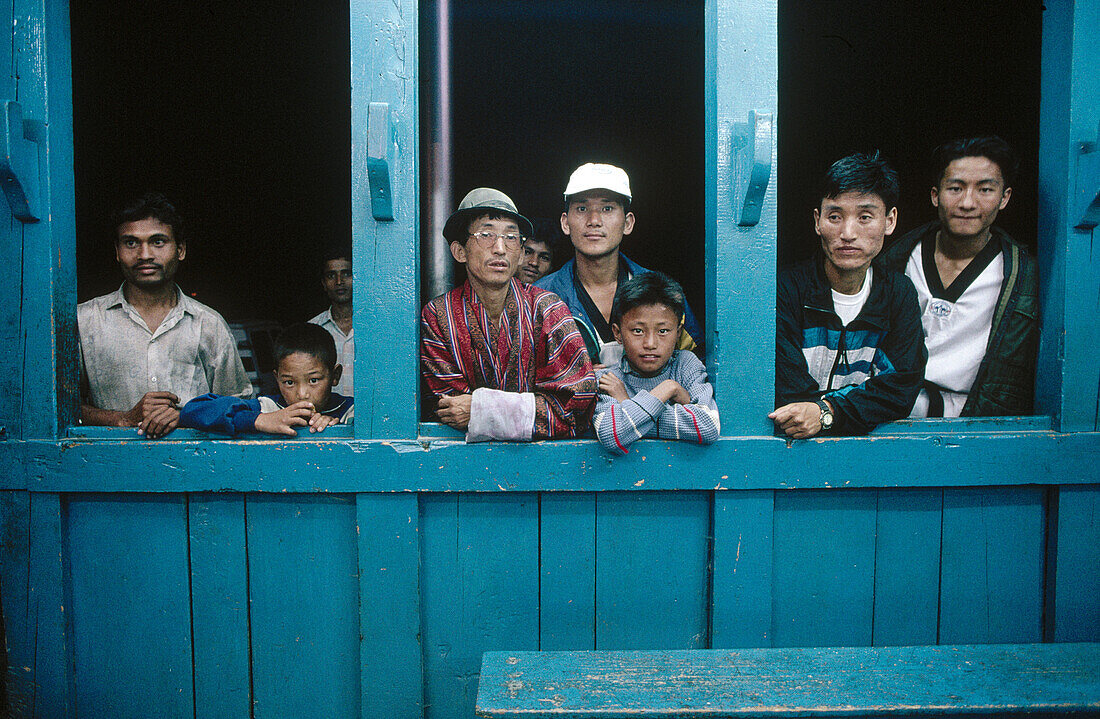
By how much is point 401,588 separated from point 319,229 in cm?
369

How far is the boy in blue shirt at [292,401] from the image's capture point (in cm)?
194

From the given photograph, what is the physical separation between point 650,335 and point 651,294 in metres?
0.14

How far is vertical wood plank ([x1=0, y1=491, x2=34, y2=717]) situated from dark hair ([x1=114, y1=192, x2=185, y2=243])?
1011 mm

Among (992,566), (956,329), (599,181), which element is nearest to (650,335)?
(599,181)

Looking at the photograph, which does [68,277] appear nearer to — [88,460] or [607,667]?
A: [88,460]

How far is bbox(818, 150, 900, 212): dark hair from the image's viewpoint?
205 cm

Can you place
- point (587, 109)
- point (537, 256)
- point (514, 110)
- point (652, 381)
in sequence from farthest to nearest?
point (587, 109) → point (514, 110) → point (537, 256) → point (652, 381)

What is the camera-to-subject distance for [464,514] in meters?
1.98

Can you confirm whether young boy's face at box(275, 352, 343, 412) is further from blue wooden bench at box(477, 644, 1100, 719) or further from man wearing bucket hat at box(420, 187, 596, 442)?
blue wooden bench at box(477, 644, 1100, 719)

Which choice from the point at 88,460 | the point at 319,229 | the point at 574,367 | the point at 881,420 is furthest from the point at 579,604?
the point at 319,229

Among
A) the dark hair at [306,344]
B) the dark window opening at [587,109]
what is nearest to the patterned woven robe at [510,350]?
the dark hair at [306,344]

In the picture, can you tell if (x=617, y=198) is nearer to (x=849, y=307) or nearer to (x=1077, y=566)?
(x=849, y=307)

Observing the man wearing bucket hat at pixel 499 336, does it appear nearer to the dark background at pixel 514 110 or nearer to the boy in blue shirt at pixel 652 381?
the boy in blue shirt at pixel 652 381

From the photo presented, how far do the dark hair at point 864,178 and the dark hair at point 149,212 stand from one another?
2.43 meters
